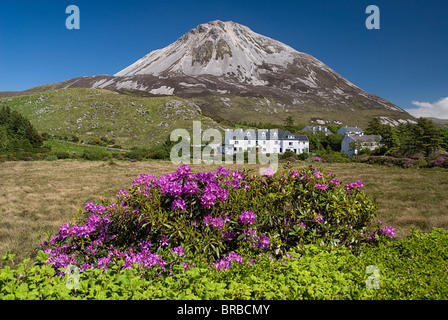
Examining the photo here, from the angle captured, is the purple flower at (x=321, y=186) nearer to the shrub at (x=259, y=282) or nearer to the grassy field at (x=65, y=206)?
the shrub at (x=259, y=282)

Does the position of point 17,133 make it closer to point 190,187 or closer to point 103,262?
point 103,262

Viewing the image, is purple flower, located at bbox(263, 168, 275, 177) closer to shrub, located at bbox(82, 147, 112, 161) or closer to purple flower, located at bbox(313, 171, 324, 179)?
purple flower, located at bbox(313, 171, 324, 179)

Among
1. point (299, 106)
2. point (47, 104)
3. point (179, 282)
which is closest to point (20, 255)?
point (179, 282)

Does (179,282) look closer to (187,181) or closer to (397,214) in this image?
(187,181)

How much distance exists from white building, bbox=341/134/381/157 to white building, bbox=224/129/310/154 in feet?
40.2

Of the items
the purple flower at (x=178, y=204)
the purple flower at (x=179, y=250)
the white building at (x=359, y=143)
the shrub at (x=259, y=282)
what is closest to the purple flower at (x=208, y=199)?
the purple flower at (x=178, y=204)

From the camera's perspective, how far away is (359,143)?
7425 cm

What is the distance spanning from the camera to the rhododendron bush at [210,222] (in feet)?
14.8

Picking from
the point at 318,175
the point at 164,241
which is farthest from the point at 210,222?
the point at 318,175

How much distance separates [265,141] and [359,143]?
2674cm

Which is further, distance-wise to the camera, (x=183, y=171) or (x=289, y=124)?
(x=289, y=124)

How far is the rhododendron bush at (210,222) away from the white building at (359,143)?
76.8m

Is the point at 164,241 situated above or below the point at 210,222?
below

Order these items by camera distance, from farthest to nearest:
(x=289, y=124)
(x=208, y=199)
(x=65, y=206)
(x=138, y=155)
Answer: (x=289, y=124) < (x=138, y=155) < (x=65, y=206) < (x=208, y=199)
